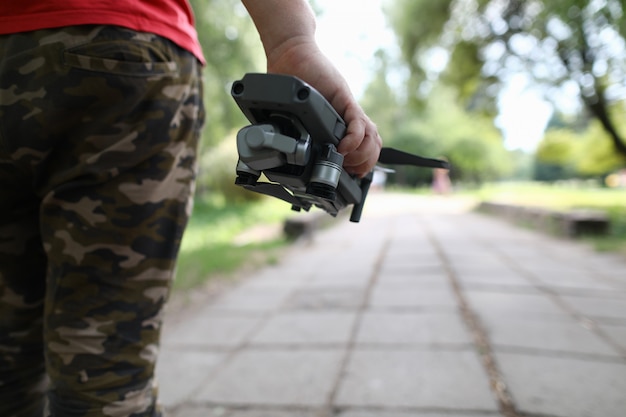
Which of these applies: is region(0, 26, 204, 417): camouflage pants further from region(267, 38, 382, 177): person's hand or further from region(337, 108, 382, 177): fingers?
region(337, 108, 382, 177): fingers

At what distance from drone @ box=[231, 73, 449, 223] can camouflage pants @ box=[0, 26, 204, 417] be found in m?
0.26

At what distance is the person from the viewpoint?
77 centimetres

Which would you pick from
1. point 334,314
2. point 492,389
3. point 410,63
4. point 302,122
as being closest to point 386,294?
point 334,314

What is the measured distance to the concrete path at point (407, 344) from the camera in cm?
152

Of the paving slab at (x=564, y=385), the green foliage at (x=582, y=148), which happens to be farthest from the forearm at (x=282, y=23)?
the green foliage at (x=582, y=148)

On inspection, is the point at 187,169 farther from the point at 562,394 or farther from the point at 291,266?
the point at 291,266

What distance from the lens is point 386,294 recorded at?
287cm

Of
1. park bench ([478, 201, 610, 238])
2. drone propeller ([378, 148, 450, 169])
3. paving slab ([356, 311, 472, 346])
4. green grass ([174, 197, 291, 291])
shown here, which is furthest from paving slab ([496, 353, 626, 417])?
park bench ([478, 201, 610, 238])

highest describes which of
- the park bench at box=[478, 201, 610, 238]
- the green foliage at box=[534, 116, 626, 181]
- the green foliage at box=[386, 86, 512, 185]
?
the green foliage at box=[386, 86, 512, 185]

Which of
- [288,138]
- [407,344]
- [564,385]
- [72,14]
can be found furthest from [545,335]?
[72,14]

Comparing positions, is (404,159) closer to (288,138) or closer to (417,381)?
(288,138)

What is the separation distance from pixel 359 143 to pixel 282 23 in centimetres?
28

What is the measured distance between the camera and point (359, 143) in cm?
71

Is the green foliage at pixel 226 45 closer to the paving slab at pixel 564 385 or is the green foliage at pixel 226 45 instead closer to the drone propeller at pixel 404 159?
the paving slab at pixel 564 385
